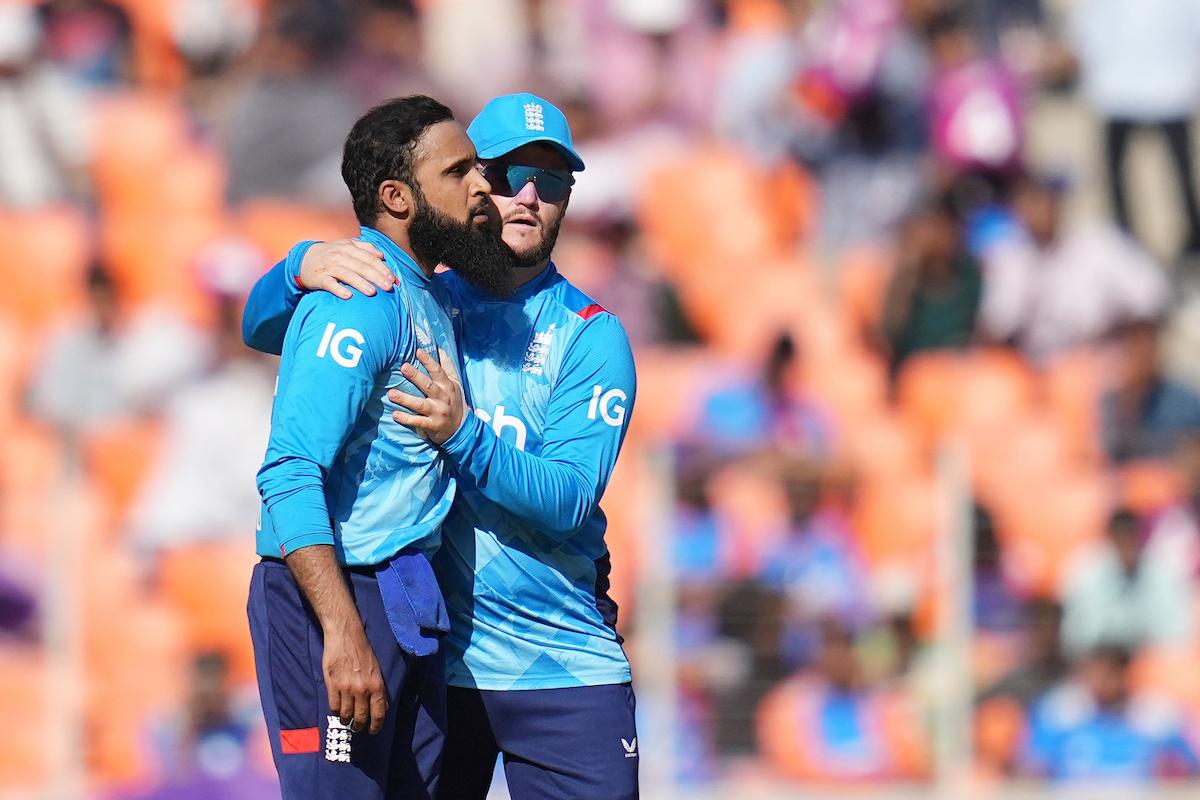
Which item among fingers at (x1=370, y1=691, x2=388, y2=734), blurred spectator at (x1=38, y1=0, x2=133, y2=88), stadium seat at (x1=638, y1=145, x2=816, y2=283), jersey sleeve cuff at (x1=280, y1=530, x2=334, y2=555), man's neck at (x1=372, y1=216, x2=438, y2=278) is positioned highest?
blurred spectator at (x1=38, y1=0, x2=133, y2=88)

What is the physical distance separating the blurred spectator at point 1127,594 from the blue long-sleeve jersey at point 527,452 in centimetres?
456

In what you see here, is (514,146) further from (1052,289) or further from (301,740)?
→ (1052,289)

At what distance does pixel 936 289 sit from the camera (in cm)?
1010

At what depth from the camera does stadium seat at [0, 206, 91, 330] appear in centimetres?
1086

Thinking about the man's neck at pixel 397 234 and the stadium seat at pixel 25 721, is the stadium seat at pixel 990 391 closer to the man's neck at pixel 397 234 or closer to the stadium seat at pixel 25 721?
the stadium seat at pixel 25 721

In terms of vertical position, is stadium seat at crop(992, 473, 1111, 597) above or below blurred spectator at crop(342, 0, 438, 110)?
below

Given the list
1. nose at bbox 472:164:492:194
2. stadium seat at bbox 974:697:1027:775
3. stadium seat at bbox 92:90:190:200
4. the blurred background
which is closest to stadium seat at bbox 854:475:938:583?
the blurred background

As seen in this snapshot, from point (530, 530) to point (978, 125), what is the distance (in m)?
6.69

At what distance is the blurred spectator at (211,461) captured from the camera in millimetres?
9141

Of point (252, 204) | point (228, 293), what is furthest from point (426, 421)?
point (252, 204)

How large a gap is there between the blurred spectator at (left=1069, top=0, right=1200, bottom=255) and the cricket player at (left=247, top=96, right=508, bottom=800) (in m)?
7.40

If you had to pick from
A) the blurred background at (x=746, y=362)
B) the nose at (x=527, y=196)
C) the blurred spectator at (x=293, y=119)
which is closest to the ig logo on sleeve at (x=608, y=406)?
the nose at (x=527, y=196)

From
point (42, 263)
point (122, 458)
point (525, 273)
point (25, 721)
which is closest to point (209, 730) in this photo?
point (25, 721)

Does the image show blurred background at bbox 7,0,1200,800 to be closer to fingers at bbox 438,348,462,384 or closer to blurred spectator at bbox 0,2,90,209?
blurred spectator at bbox 0,2,90,209
